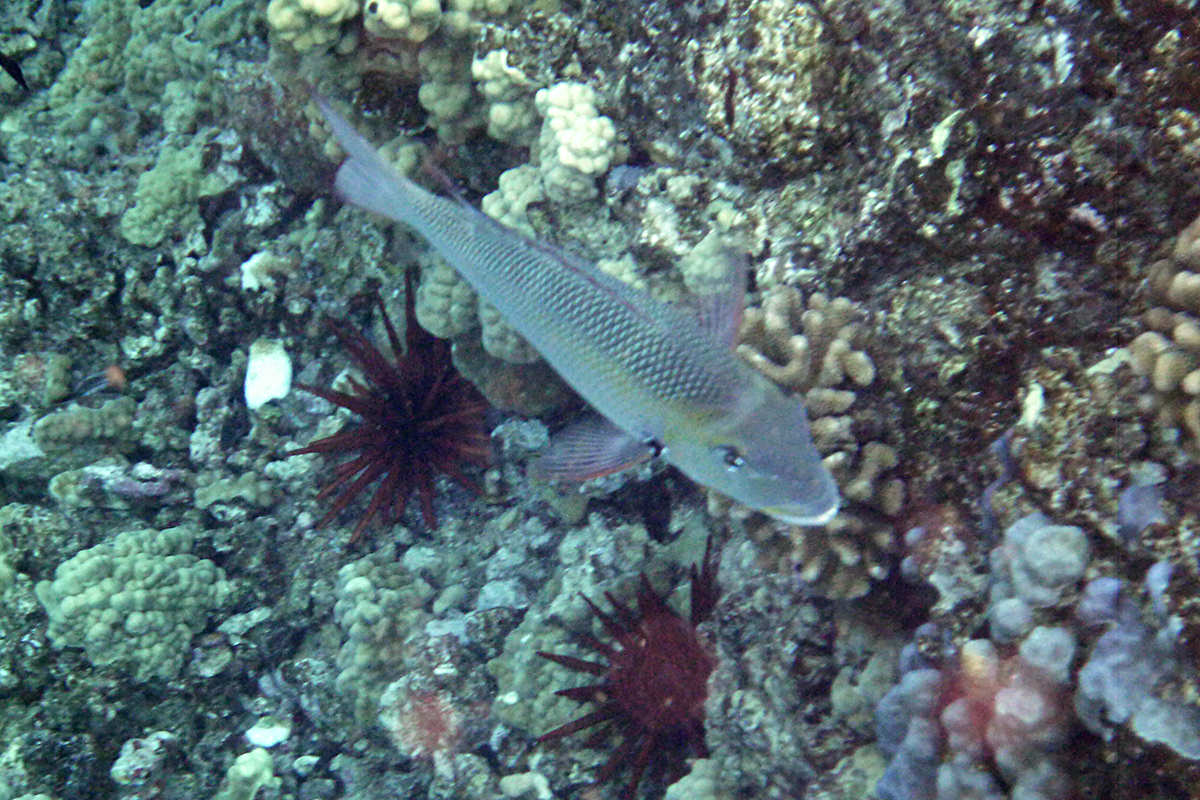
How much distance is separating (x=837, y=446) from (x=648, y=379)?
35.7 inches

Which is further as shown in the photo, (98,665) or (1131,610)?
(98,665)

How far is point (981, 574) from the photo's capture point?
2.63m

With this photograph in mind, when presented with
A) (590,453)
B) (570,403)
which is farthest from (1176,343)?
(570,403)

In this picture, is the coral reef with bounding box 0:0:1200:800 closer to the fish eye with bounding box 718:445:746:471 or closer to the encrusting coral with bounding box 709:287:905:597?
the encrusting coral with bounding box 709:287:905:597

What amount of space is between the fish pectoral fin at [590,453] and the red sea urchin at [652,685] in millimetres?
1277

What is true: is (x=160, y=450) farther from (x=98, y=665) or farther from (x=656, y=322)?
(x=656, y=322)

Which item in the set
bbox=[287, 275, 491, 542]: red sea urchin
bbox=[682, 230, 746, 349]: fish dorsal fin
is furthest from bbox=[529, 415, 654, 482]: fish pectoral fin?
bbox=[287, 275, 491, 542]: red sea urchin

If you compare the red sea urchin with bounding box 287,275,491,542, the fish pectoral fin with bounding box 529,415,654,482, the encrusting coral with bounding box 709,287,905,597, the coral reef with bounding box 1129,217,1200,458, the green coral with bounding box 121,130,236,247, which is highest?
the green coral with bounding box 121,130,236,247

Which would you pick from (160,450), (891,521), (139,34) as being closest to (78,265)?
(160,450)

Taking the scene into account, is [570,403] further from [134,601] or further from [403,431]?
[134,601]

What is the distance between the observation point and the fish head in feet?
7.13

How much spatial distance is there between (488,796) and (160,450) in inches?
142

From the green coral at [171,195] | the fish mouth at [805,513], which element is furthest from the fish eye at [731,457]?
the green coral at [171,195]

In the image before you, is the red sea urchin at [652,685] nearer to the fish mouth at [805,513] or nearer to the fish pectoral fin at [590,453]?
the fish pectoral fin at [590,453]
